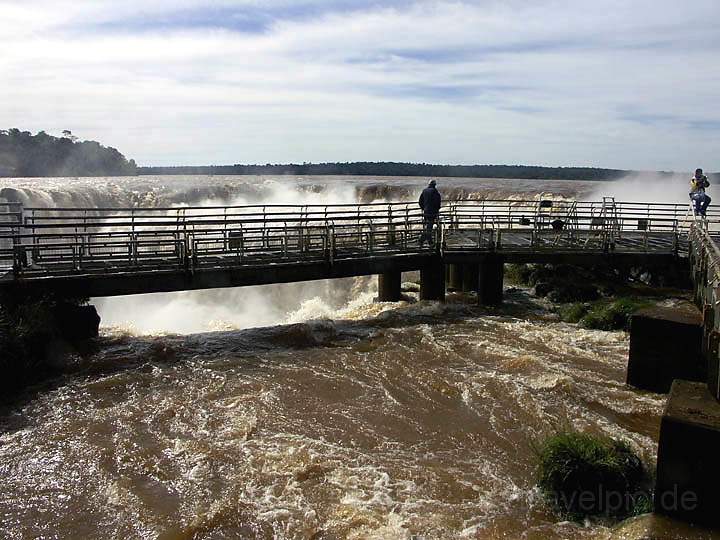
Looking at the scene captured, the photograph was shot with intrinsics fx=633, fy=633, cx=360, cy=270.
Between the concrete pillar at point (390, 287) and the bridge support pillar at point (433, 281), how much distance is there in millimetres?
874

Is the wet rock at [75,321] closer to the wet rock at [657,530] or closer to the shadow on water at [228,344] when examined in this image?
the shadow on water at [228,344]

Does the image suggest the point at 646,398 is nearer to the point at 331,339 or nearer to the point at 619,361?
the point at 619,361

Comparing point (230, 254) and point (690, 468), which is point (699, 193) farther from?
point (690, 468)

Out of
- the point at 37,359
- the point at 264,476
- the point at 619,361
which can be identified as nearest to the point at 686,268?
the point at 619,361

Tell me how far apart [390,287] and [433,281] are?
4.65ft

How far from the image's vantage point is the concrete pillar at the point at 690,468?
5699 mm

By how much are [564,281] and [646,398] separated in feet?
30.5

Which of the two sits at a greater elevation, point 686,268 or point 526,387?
point 686,268

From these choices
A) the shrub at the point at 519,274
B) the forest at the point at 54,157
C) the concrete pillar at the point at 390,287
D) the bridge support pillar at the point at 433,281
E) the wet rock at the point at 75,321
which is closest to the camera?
the wet rock at the point at 75,321

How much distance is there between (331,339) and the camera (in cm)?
1441

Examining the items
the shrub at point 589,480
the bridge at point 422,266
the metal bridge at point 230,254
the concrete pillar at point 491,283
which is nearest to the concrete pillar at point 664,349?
the bridge at point 422,266

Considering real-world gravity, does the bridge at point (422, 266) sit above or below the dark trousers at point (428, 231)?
below

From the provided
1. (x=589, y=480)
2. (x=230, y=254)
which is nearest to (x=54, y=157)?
(x=230, y=254)

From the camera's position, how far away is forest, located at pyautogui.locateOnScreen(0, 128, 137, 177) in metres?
112
